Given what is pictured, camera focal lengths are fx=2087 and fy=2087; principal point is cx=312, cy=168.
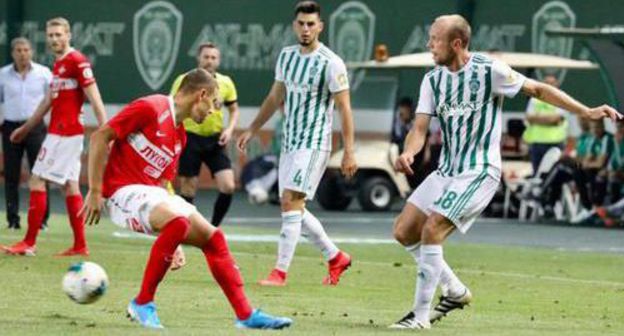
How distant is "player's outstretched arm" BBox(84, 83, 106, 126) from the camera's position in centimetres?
1716

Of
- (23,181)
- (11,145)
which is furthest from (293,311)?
(23,181)

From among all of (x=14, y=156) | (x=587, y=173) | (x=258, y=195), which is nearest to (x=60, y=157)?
(x=14, y=156)

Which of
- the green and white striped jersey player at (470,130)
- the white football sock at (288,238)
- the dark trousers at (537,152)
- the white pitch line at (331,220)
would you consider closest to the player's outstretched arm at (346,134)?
the white football sock at (288,238)

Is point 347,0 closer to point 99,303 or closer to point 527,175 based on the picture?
point 527,175

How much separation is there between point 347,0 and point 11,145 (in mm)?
11829

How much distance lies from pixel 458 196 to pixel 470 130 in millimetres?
427

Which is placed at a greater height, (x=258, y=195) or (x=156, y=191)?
(x=156, y=191)

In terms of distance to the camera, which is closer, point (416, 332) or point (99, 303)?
point (416, 332)

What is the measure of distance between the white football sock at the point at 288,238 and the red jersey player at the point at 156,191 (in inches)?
140

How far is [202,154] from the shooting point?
20.5 m

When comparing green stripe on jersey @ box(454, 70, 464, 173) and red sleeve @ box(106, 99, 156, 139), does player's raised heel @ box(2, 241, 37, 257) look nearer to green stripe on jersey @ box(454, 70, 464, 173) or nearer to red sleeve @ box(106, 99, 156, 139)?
red sleeve @ box(106, 99, 156, 139)

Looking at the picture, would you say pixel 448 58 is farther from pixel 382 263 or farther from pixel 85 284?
pixel 382 263

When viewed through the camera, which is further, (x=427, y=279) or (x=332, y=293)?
(x=332, y=293)

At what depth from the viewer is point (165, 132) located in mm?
12297
